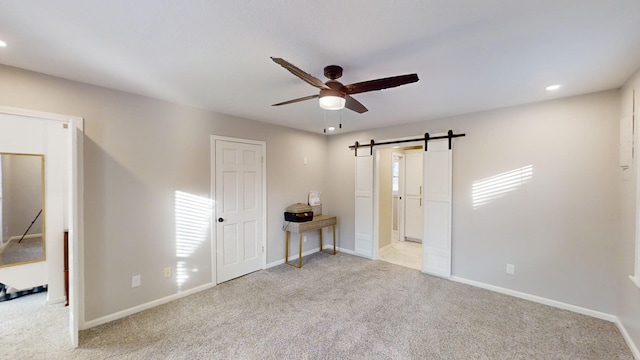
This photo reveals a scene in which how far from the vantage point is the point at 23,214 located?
2920 mm

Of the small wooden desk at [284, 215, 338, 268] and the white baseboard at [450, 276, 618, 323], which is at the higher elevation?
the small wooden desk at [284, 215, 338, 268]

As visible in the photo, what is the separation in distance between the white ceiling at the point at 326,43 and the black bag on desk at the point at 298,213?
6.95ft

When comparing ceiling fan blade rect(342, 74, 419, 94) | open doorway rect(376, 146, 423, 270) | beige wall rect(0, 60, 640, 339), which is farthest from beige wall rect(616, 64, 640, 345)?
open doorway rect(376, 146, 423, 270)

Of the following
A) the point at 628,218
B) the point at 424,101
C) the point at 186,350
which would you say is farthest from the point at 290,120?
the point at 628,218

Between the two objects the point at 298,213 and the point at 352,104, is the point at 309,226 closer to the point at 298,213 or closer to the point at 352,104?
the point at 298,213

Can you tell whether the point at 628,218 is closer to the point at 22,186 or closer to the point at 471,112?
the point at 471,112

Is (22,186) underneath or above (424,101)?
underneath

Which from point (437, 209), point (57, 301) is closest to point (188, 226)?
point (57, 301)

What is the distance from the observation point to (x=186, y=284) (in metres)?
3.16

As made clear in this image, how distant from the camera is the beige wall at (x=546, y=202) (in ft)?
8.62

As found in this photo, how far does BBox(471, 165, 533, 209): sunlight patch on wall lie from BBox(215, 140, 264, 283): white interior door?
3.17 metres

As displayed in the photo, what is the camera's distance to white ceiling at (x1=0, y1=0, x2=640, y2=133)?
1.38 metres

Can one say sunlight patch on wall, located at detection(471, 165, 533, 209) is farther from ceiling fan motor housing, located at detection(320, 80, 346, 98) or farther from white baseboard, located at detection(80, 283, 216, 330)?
white baseboard, located at detection(80, 283, 216, 330)

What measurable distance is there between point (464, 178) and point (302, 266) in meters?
2.81
